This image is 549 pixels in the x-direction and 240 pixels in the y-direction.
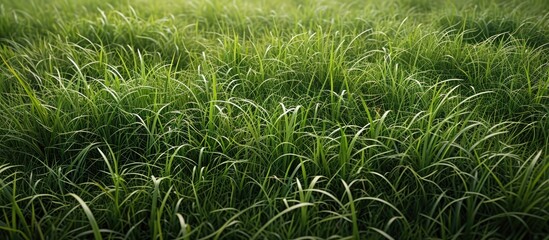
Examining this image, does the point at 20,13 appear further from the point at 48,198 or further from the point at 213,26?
the point at 48,198

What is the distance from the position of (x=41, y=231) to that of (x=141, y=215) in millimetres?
353

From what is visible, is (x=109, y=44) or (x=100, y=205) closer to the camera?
(x=100, y=205)

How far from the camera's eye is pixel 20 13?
Result: 3889 millimetres

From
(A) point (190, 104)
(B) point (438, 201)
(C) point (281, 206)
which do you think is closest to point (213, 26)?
(A) point (190, 104)

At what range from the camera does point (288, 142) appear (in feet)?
6.20

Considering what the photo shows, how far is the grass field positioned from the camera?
5.38 feet

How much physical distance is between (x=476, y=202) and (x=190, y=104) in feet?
4.78

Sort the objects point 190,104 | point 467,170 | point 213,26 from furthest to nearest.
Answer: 1. point 213,26
2. point 190,104
3. point 467,170

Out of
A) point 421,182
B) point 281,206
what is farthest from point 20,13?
point 421,182

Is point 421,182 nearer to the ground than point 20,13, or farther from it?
nearer to the ground

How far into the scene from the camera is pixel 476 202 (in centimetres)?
170

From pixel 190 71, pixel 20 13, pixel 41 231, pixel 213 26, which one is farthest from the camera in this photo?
pixel 20 13

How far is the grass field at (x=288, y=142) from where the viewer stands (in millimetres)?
1639

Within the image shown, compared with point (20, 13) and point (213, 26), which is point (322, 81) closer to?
point (213, 26)
